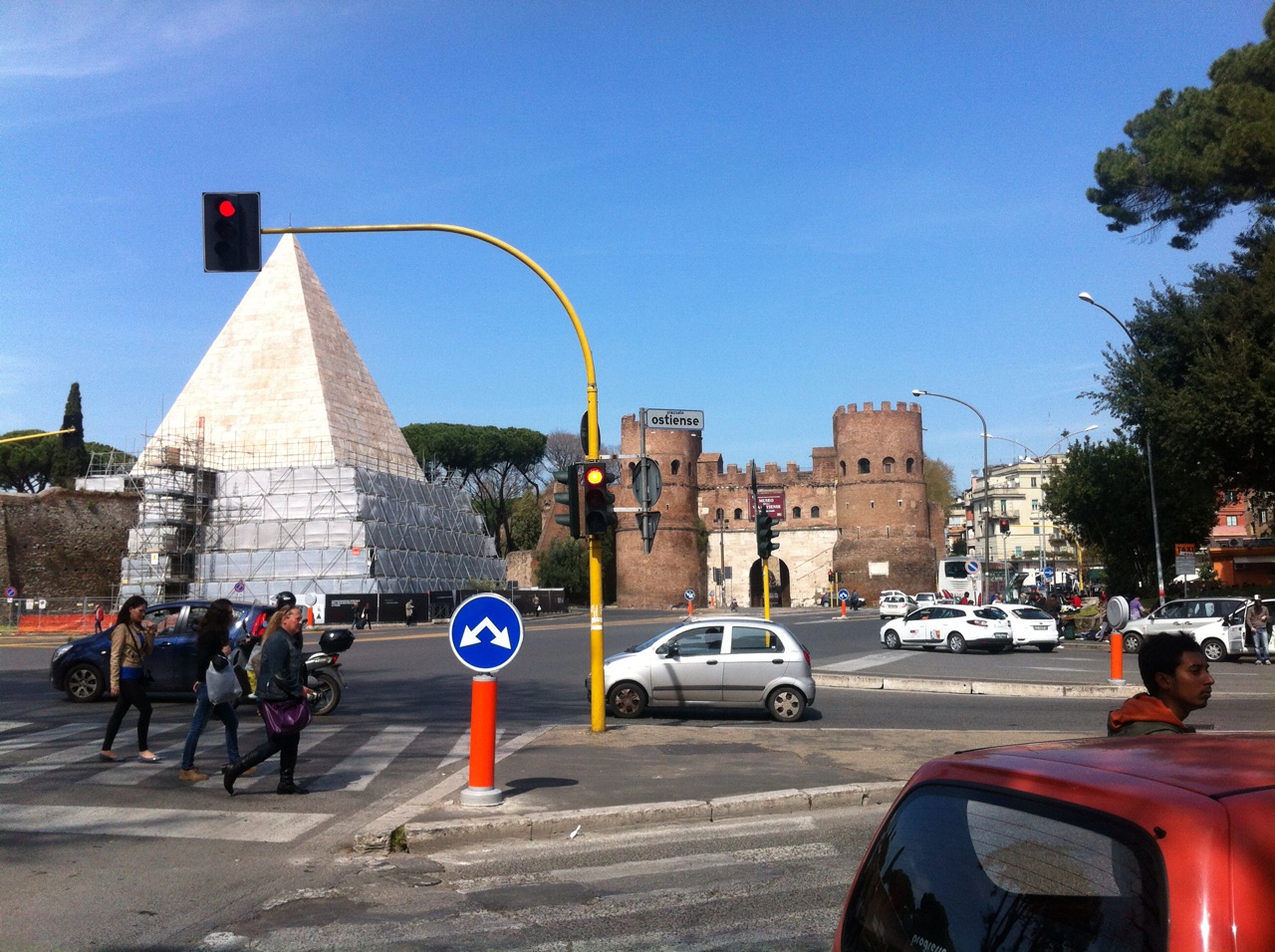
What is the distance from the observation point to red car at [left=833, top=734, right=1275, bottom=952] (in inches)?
71.7

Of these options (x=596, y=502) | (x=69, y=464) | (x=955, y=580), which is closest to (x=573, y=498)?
(x=596, y=502)

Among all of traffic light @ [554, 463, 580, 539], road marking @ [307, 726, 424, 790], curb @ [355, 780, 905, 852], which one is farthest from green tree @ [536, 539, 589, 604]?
curb @ [355, 780, 905, 852]

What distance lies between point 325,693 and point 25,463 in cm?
6545

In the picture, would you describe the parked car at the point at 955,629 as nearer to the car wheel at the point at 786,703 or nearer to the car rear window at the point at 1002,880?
the car wheel at the point at 786,703

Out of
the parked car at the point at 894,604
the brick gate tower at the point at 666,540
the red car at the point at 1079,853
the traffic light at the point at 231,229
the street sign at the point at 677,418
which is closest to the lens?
the red car at the point at 1079,853

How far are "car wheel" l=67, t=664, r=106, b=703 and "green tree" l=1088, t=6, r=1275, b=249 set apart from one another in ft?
82.6

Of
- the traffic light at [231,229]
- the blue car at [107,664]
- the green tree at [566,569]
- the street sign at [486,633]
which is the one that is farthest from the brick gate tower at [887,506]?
the street sign at [486,633]

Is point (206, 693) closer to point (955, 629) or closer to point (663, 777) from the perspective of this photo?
point (663, 777)

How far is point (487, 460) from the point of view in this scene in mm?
84438

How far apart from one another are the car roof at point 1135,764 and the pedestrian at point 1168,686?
55.8 inches

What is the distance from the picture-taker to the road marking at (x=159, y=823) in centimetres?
747

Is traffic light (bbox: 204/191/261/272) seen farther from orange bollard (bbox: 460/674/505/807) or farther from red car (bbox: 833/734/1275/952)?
red car (bbox: 833/734/1275/952)

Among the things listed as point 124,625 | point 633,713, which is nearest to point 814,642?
point 633,713

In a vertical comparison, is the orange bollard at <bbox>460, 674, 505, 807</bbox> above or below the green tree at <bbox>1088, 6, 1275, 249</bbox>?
below
